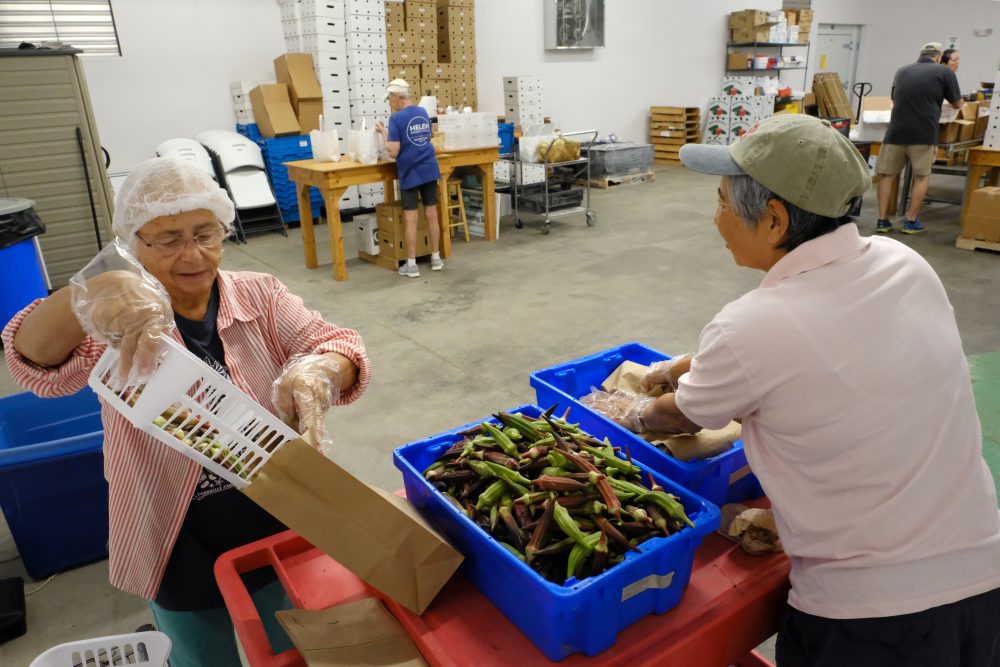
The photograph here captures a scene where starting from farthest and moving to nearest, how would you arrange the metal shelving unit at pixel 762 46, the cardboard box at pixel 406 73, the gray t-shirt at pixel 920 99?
the metal shelving unit at pixel 762 46
the cardboard box at pixel 406 73
the gray t-shirt at pixel 920 99

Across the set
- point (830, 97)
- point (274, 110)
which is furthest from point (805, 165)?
point (830, 97)

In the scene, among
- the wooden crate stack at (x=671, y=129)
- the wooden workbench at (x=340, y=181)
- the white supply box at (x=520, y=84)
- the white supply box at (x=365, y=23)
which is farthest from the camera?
the wooden crate stack at (x=671, y=129)

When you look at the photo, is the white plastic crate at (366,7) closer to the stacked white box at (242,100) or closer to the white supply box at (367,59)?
the white supply box at (367,59)

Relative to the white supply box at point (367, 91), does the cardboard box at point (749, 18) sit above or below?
above

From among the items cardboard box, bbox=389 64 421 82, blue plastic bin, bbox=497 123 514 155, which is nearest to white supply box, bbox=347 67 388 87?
cardboard box, bbox=389 64 421 82

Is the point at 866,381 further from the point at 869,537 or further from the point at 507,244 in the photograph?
the point at 507,244

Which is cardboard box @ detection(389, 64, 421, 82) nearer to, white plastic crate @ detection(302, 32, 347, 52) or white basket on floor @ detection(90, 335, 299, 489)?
white plastic crate @ detection(302, 32, 347, 52)

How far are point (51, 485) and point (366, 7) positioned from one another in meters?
6.75

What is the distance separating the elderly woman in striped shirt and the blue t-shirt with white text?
4417 mm

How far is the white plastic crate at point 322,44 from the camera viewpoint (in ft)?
25.1

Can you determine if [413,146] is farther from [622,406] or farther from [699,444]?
[699,444]

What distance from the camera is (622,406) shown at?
1.61 metres

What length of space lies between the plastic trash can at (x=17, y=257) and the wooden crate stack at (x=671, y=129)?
9768mm

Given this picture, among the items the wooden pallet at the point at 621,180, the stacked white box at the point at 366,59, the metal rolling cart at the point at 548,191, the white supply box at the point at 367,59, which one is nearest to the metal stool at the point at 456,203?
the metal rolling cart at the point at 548,191
